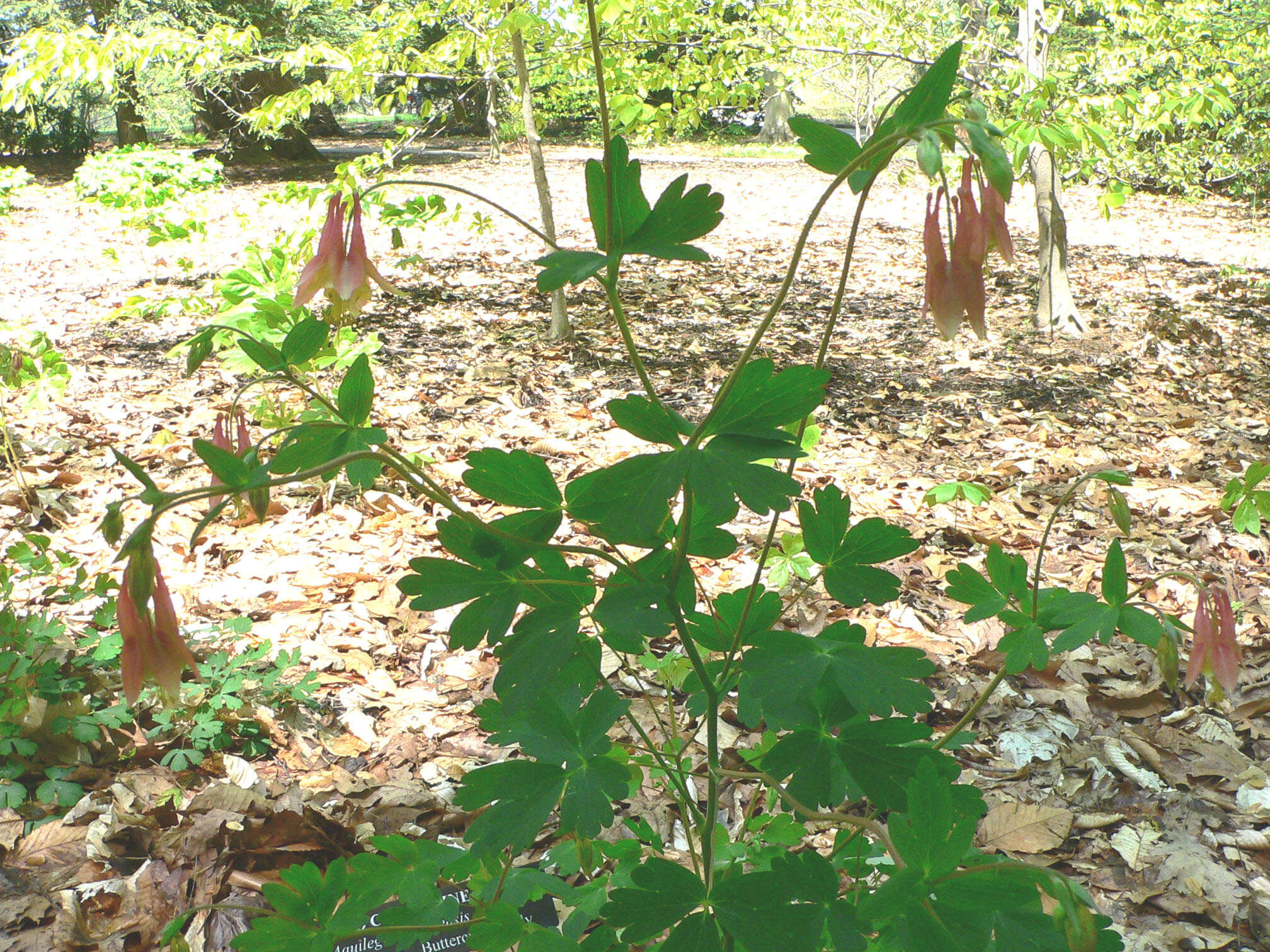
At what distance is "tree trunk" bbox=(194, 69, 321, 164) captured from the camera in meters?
14.7

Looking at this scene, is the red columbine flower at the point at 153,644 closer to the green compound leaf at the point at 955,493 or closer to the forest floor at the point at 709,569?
the forest floor at the point at 709,569

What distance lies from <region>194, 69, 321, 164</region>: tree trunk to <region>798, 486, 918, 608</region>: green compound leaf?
15.4 meters

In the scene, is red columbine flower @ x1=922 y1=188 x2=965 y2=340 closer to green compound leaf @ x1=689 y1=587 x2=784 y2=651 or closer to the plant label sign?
green compound leaf @ x1=689 y1=587 x2=784 y2=651

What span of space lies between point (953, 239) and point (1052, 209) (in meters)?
4.74

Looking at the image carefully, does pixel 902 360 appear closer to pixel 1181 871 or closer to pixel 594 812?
pixel 1181 871

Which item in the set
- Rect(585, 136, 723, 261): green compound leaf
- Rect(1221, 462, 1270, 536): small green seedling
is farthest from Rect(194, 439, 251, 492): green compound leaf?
Rect(1221, 462, 1270, 536): small green seedling

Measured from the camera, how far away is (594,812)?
92 cm

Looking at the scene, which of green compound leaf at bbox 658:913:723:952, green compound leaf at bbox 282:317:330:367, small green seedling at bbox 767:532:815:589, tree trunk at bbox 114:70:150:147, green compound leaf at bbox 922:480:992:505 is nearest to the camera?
green compound leaf at bbox 658:913:723:952

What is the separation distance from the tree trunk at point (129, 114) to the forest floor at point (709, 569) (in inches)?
289

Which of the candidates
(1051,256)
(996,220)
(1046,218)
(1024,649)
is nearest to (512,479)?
(996,220)

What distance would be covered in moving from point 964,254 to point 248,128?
15.8 meters

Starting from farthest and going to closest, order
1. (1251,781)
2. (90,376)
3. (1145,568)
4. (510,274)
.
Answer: (510,274)
(90,376)
(1145,568)
(1251,781)

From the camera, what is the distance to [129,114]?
14516 mm

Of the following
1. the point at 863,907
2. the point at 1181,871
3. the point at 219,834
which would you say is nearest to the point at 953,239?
the point at 863,907
